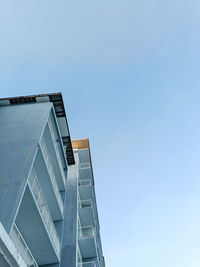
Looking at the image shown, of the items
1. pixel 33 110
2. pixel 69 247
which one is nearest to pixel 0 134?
pixel 33 110

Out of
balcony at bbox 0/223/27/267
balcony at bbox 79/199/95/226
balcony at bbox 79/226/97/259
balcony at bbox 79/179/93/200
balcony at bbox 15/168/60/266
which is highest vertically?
balcony at bbox 79/179/93/200

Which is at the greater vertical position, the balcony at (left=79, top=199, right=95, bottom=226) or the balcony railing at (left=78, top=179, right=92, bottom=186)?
the balcony railing at (left=78, top=179, right=92, bottom=186)

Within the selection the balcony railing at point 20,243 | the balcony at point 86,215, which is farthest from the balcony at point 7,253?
the balcony at point 86,215

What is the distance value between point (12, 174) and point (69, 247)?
9960 mm

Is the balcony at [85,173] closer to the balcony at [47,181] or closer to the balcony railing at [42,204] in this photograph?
the balcony at [47,181]

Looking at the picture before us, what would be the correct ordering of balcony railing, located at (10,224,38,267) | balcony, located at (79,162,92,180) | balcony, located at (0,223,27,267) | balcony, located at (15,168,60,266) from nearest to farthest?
balcony, located at (0,223,27,267)
balcony railing, located at (10,224,38,267)
balcony, located at (15,168,60,266)
balcony, located at (79,162,92,180)

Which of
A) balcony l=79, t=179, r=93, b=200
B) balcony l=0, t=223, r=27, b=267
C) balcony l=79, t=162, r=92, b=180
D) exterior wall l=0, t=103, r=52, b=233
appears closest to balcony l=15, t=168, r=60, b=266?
exterior wall l=0, t=103, r=52, b=233

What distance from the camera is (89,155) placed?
111 ft

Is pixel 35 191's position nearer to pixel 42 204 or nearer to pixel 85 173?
pixel 42 204

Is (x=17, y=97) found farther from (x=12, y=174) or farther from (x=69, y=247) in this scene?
(x=69, y=247)

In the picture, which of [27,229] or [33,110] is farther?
[33,110]

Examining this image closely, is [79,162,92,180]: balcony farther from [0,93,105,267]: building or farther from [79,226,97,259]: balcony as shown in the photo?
Result: [79,226,97,259]: balcony

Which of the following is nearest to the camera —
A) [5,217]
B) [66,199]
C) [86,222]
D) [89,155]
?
[5,217]

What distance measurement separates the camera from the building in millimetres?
10578
